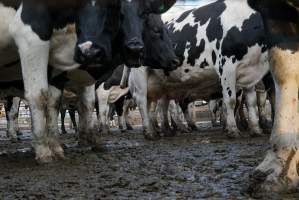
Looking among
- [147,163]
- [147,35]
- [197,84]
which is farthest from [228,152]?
[197,84]

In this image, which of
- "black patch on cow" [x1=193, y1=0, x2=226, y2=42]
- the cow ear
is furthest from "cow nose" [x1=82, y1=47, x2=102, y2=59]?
"black patch on cow" [x1=193, y1=0, x2=226, y2=42]

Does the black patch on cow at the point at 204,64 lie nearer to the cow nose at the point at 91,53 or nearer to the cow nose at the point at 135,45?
the cow nose at the point at 135,45

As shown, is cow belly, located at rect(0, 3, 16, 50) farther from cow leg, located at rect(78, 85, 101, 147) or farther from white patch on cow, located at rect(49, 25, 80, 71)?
cow leg, located at rect(78, 85, 101, 147)

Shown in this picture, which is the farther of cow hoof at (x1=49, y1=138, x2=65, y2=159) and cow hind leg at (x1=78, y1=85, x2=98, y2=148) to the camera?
cow hind leg at (x1=78, y1=85, x2=98, y2=148)

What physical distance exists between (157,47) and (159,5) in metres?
0.94

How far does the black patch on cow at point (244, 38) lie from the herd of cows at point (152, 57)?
0.02 m

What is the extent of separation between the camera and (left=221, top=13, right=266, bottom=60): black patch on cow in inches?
354

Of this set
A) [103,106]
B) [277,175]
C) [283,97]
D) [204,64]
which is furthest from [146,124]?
[277,175]

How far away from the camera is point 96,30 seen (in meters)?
4.94

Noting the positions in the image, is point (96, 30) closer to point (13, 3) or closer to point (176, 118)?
point (13, 3)

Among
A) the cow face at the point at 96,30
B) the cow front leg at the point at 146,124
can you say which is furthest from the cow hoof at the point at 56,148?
the cow front leg at the point at 146,124

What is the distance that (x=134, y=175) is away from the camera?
4246mm

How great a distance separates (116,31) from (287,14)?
2.05 m

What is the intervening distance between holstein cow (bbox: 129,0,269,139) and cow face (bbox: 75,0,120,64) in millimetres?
3857
